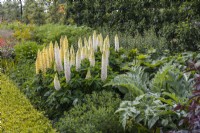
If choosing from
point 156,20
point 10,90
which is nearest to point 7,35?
point 156,20

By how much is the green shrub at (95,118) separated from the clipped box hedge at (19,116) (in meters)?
0.41

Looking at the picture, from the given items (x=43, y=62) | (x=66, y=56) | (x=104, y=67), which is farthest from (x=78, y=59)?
(x=43, y=62)

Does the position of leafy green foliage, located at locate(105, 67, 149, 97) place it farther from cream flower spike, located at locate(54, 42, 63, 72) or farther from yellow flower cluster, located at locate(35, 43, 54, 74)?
yellow flower cluster, located at locate(35, 43, 54, 74)

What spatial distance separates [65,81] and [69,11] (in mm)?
11390

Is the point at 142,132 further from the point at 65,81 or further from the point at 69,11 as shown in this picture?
the point at 69,11

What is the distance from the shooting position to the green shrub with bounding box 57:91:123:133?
436cm

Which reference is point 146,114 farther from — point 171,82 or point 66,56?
point 66,56

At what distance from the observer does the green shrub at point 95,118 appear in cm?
436

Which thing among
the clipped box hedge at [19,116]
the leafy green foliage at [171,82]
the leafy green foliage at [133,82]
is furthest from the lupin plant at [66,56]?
the leafy green foliage at [171,82]

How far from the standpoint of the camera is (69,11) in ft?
54.6

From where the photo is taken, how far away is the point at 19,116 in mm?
5445

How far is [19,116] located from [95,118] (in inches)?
65.5

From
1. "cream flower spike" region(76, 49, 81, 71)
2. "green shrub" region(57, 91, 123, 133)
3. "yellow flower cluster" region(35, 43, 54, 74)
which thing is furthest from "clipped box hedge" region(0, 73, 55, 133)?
"cream flower spike" region(76, 49, 81, 71)

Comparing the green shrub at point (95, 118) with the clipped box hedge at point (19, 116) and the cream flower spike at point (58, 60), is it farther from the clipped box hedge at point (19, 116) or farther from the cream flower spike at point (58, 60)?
the cream flower spike at point (58, 60)
